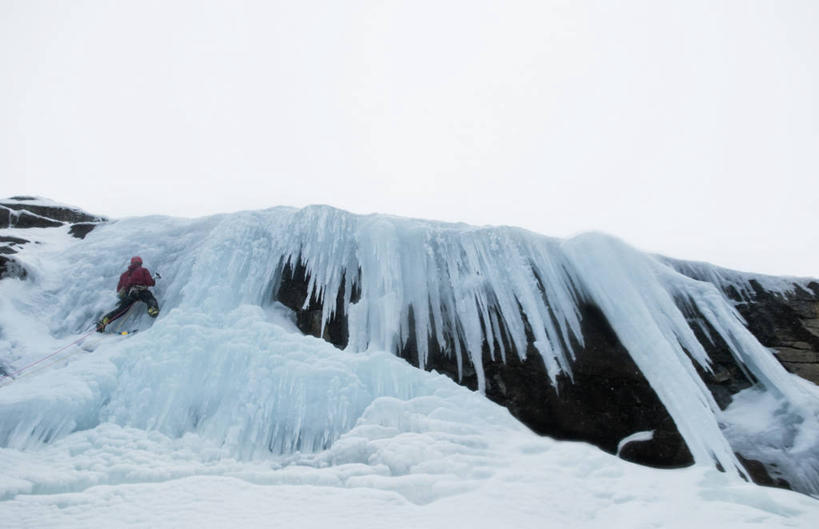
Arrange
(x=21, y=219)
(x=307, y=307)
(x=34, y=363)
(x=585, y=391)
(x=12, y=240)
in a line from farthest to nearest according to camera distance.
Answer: (x=21, y=219) < (x=12, y=240) < (x=307, y=307) < (x=585, y=391) < (x=34, y=363)

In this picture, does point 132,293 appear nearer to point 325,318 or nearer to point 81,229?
point 325,318

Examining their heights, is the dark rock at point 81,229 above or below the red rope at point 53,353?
above

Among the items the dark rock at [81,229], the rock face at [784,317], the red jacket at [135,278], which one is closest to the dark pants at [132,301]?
the red jacket at [135,278]

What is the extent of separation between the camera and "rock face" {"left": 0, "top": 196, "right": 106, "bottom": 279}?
6.51 metres

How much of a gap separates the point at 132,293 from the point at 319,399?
11.2 ft

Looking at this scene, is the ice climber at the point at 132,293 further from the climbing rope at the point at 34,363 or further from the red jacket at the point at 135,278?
the climbing rope at the point at 34,363

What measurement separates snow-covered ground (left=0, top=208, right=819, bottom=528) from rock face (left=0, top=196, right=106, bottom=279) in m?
0.22

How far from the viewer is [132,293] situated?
623 centimetres

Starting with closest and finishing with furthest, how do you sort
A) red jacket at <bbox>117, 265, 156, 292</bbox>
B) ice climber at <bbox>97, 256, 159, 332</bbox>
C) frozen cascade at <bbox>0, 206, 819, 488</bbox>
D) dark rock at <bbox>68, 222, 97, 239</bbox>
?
1. frozen cascade at <bbox>0, 206, 819, 488</bbox>
2. ice climber at <bbox>97, 256, 159, 332</bbox>
3. red jacket at <bbox>117, 265, 156, 292</bbox>
4. dark rock at <bbox>68, 222, 97, 239</bbox>

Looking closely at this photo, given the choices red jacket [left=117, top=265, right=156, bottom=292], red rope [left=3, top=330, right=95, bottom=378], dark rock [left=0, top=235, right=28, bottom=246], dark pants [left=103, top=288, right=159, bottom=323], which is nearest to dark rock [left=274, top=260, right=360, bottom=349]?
dark pants [left=103, top=288, right=159, bottom=323]

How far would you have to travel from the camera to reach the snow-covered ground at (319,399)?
127 inches

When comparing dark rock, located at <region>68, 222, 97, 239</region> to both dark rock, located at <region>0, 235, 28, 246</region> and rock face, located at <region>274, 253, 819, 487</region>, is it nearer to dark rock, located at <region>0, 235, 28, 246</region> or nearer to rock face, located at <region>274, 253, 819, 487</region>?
dark rock, located at <region>0, 235, 28, 246</region>

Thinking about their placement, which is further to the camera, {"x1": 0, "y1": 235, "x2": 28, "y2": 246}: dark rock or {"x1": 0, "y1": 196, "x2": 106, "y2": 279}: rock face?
{"x1": 0, "y1": 235, "x2": 28, "y2": 246}: dark rock

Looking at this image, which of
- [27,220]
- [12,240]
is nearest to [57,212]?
[27,220]
